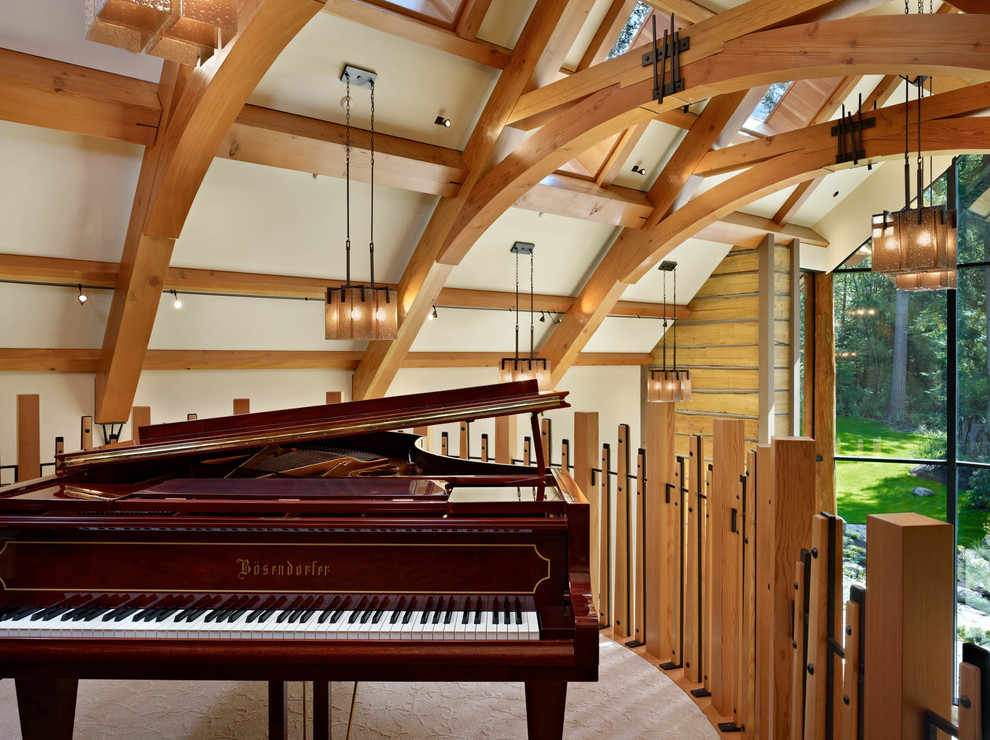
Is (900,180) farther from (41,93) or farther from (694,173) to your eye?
(41,93)

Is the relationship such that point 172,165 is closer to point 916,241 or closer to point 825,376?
point 916,241

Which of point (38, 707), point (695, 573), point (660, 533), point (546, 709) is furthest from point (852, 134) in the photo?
point (38, 707)

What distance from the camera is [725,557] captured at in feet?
9.32

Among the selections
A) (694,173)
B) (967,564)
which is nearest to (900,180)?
(694,173)

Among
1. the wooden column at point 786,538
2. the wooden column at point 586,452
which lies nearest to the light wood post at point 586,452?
the wooden column at point 586,452

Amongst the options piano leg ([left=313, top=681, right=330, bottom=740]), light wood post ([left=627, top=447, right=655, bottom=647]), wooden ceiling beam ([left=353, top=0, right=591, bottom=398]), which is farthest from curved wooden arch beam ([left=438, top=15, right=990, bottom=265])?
piano leg ([left=313, top=681, right=330, bottom=740])

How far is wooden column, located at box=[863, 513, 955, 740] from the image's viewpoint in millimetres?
1401

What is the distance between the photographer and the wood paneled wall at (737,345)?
314 inches

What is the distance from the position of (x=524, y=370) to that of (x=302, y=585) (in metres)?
3.93

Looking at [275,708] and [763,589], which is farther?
[763,589]

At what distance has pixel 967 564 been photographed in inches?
276

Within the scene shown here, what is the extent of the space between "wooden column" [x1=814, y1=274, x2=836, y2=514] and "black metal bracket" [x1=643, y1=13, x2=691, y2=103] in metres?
5.58

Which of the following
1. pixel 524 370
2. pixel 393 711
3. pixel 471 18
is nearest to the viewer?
pixel 393 711

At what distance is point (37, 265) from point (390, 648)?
13.9 ft
